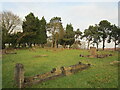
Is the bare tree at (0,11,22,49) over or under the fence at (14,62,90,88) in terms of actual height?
over

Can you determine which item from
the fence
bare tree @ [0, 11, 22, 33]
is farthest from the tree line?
the fence

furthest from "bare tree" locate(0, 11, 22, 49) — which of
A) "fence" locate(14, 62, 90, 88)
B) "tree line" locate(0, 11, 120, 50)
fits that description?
"fence" locate(14, 62, 90, 88)

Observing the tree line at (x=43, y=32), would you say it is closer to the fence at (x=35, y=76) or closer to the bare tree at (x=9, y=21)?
the bare tree at (x=9, y=21)

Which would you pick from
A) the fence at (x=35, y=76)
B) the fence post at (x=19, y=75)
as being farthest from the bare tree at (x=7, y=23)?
the fence post at (x=19, y=75)

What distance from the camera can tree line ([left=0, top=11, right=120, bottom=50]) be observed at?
36406 millimetres

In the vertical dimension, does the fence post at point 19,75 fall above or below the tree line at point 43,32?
below

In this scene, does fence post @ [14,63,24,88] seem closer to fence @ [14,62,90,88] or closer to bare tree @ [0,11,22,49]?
fence @ [14,62,90,88]

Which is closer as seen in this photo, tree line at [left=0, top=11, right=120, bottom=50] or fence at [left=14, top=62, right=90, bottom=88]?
fence at [left=14, top=62, right=90, bottom=88]

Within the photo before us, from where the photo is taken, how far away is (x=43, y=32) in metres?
46.2

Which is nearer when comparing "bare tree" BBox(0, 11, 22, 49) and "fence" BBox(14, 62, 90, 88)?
"fence" BBox(14, 62, 90, 88)

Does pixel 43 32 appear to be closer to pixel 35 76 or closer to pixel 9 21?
pixel 9 21

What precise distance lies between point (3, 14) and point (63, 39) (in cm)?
2487

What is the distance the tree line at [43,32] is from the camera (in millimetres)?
36406

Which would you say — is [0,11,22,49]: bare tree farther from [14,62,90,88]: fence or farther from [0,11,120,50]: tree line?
[14,62,90,88]: fence
